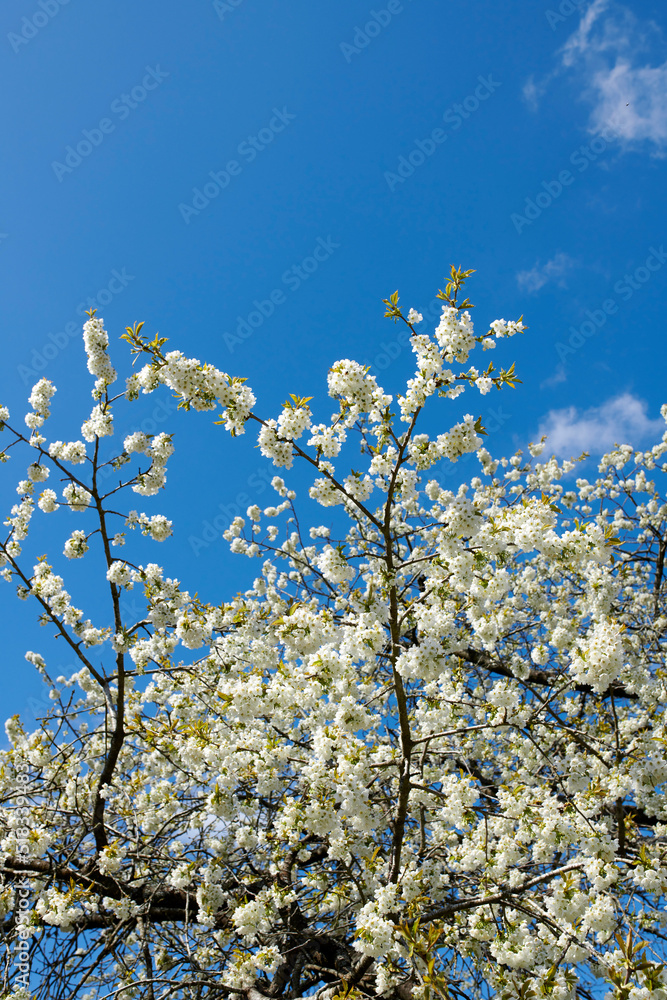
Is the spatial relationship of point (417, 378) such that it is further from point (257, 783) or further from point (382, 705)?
point (382, 705)

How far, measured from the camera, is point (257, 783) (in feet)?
15.4

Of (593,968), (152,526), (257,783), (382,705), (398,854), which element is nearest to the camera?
(398,854)

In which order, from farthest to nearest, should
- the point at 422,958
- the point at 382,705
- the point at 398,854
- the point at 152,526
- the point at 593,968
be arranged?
the point at 382,705 < the point at 152,526 < the point at 593,968 < the point at 398,854 < the point at 422,958

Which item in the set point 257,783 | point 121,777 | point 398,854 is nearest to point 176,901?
point 121,777

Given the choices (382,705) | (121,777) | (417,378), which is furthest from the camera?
(121,777)

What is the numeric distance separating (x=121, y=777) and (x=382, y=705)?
10.3 ft

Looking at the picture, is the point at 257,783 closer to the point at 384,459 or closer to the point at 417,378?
the point at 384,459

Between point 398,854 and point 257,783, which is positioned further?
point 257,783

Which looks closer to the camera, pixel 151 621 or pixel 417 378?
pixel 417 378

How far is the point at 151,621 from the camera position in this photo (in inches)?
192

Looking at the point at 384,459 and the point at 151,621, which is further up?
the point at 384,459

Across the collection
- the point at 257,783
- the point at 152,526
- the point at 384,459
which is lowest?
the point at 257,783

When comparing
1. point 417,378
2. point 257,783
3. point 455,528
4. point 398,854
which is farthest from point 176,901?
point 417,378

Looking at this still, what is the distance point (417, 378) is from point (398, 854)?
302cm
